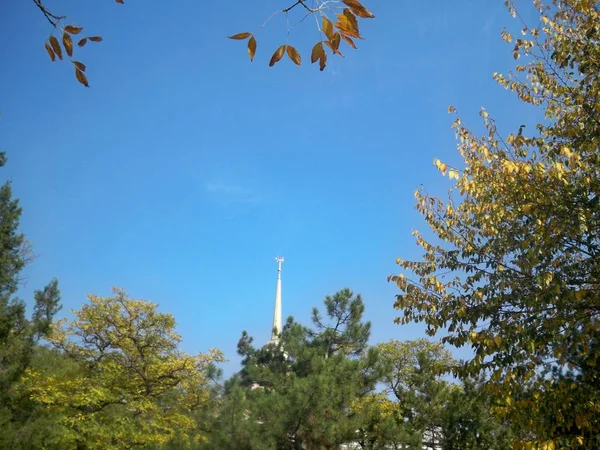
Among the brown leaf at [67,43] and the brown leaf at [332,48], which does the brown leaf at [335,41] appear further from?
the brown leaf at [67,43]

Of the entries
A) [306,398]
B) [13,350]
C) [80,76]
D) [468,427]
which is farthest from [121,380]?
[80,76]

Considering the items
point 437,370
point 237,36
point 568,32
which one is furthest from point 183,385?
point 237,36

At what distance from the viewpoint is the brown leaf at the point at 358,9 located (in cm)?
193

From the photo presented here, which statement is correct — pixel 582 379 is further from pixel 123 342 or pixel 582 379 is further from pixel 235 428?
pixel 123 342

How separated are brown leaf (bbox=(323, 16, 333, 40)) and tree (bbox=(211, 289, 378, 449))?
8.91 metres

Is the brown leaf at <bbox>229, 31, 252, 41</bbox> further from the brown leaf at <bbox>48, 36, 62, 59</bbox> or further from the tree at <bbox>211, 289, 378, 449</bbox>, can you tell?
the tree at <bbox>211, 289, 378, 449</bbox>

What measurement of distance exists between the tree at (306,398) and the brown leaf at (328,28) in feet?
29.2

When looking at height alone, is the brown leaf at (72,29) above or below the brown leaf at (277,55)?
above

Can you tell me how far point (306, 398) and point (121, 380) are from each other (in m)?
8.23

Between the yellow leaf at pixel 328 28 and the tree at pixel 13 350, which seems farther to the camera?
the tree at pixel 13 350

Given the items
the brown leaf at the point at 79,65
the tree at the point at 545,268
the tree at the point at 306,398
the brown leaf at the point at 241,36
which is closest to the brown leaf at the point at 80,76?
the brown leaf at the point at 79,65

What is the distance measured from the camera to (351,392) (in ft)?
34.6

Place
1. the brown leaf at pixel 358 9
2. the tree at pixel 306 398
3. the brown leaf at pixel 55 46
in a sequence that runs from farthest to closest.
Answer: the tree at pixel 306 398 → the brown leaf at pixel 55 46 → the brown leaf at pixel 358 9

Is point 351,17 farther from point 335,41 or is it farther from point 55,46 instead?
point 55,46
